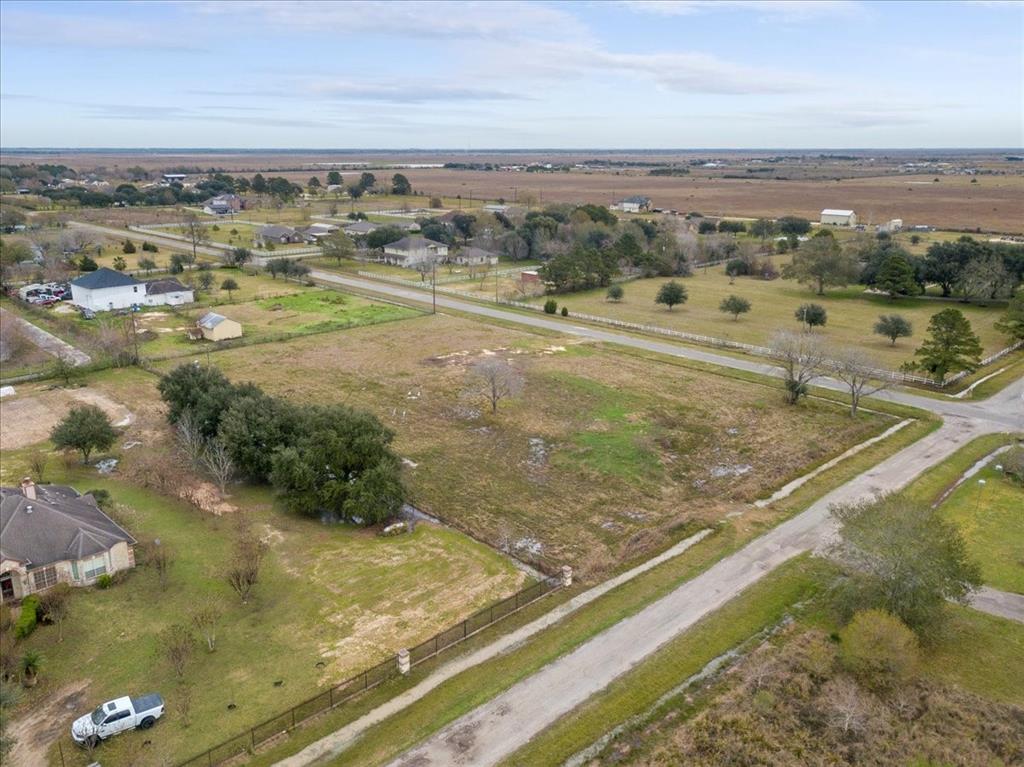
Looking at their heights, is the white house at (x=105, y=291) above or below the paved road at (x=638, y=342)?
above

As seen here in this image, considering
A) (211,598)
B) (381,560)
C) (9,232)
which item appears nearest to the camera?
(211,598)

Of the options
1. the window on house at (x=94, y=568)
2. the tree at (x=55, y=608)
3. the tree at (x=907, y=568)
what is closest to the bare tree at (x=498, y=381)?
the window on house at (x=94, y=568)

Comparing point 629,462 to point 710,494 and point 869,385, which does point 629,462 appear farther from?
point 869,385

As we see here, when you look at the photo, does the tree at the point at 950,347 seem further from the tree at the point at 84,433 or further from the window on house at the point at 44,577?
the window on house at the point at 44,577

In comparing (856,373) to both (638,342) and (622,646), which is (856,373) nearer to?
(638,342)

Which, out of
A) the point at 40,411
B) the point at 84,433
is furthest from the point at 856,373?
the point at 40,411

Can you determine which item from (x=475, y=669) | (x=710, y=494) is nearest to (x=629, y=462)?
(x=710, y=494)
